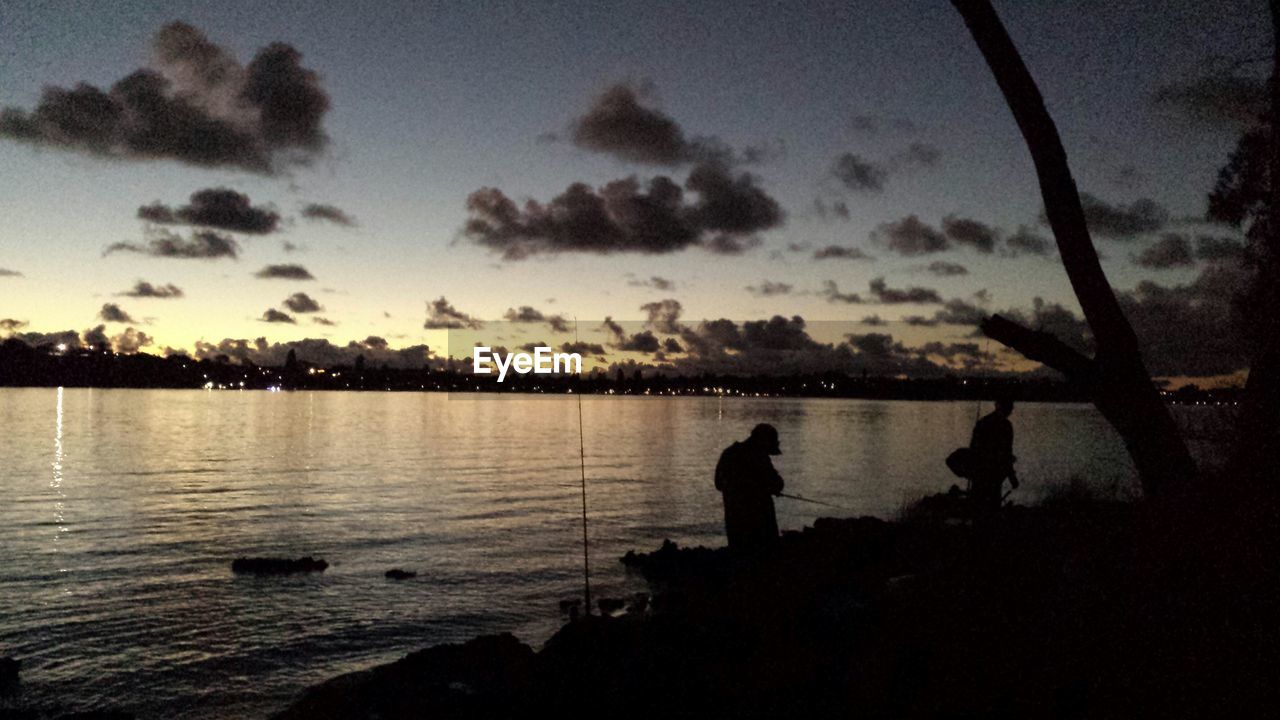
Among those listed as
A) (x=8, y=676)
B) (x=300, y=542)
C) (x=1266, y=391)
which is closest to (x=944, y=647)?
(x=1266, y=391)

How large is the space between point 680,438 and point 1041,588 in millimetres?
68465

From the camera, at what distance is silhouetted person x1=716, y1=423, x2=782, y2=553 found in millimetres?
11031

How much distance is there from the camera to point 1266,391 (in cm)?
617

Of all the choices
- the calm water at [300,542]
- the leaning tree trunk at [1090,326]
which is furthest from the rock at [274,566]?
the leaning tree trunk at [1090,326]

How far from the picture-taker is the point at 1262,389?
620cm

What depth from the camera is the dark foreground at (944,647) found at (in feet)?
18.2

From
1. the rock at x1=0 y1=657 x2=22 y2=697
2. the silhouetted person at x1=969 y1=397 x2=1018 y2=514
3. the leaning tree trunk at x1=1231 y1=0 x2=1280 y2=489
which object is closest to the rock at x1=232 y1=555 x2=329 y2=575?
the rock at x1=0 y1=657 x2=22 y2=697

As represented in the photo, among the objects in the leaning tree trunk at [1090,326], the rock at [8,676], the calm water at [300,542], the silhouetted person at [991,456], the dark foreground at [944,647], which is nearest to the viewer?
the dark foreground at [944,647]

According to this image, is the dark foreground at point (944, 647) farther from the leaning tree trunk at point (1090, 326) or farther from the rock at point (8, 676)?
the rock at point (8, 676)

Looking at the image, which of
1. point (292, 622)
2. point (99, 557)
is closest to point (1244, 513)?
point (292, 622)

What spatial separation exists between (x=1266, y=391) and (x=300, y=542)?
75.5ft

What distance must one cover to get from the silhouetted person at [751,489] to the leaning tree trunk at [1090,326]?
496 centimetres

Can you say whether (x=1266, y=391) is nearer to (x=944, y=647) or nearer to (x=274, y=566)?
(x=944, y=647)

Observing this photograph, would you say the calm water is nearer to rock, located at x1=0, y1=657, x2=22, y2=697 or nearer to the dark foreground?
rock, located at x1=0, y1=657, x2=22, y2=697
